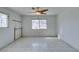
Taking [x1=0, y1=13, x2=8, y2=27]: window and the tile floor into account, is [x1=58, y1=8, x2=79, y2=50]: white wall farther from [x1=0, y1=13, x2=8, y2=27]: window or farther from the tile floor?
[x1=0, y1=13, x2=8, y2=27]: window

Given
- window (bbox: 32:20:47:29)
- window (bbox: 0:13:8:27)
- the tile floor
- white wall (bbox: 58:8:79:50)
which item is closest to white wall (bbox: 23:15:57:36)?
window (bbox: 32:20:47:29)

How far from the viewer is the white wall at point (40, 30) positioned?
37.8 ft

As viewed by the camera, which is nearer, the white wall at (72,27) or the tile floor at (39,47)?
the tile floor at (39,47)

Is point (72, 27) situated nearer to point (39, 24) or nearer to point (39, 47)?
point (39, 47)

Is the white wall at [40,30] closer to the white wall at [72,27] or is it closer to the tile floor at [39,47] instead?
the tile floor at [39,47]

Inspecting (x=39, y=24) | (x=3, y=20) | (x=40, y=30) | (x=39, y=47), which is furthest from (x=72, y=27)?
(x=39, y=24)

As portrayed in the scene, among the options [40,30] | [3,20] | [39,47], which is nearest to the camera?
[39,47]

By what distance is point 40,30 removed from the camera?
38.1 feet

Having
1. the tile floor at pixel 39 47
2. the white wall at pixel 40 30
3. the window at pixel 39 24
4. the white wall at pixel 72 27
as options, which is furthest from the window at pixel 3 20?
the window at pixel 39 24

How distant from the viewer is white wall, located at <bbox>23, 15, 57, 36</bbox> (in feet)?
37.8

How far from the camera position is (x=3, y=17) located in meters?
6.44
